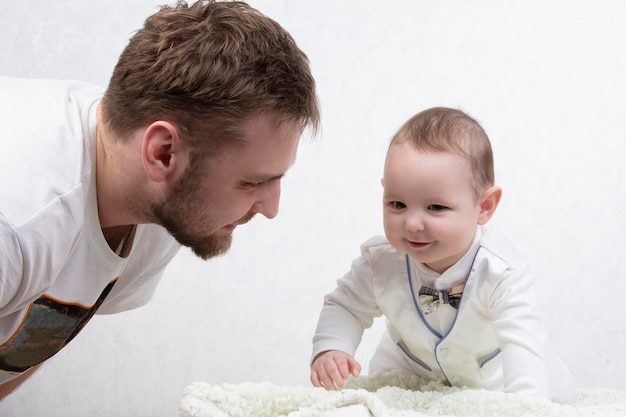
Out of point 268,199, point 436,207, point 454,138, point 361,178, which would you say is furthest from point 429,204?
point 361,178

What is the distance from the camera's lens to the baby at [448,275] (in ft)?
4.76

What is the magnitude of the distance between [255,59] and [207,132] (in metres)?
0.14

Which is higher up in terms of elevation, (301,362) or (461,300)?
(461,300)

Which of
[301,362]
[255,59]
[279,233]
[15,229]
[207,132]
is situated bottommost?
[301,362]

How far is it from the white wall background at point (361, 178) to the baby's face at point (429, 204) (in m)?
1.10

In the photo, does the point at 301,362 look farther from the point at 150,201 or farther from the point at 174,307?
the point at 150,201

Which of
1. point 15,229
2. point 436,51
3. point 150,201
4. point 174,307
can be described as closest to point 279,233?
point 174,307

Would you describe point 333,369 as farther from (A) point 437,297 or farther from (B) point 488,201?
(B) point 488,201

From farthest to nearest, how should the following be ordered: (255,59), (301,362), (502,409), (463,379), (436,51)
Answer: (436,51), (301,362), (463,379), (255,59), (502,409)

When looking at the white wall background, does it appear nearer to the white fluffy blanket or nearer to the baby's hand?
→ the baby's hand

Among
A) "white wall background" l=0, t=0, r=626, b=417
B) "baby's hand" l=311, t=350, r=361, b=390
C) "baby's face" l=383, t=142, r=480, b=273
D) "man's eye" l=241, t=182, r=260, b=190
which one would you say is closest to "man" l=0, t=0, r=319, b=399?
"man's eye" l=241, t=182, r=260, b=190

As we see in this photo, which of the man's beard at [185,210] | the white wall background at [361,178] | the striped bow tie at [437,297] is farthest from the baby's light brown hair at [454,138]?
the white wall background at [361,178]

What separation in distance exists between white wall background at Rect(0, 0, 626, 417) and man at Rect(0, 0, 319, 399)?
3.21 feet

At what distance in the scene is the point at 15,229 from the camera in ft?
4.19
